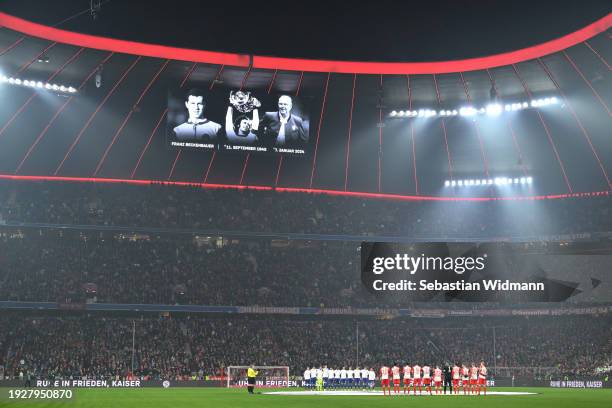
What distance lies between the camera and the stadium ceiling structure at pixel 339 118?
43.6 metres

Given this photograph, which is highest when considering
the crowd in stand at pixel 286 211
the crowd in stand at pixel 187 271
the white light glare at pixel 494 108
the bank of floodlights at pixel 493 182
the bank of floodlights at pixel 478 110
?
the bank of floodlights at pixel 478 110

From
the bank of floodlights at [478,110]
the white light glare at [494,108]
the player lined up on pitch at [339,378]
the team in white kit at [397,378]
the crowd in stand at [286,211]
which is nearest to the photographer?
the team in white kit at [397,378]

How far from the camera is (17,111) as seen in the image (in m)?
47.8

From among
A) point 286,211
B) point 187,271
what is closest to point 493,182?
point 286,211

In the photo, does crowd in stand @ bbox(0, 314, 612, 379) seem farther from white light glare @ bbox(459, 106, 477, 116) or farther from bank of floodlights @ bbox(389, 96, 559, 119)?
white light glare @ bbox(459, 106, 477, 116)

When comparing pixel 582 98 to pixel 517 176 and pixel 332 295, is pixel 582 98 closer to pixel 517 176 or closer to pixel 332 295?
pixel 517 176

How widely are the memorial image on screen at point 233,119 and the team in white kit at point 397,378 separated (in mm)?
13206

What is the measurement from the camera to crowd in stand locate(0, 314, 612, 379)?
5012cm

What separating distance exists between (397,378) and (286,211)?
2640 centimetres

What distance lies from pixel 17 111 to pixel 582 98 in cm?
3564

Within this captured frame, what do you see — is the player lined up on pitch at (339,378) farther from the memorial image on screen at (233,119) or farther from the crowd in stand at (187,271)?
the crowd in stand at (187,271)

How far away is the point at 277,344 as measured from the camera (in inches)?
2196

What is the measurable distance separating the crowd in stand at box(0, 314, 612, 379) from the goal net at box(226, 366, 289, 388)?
6.92ft

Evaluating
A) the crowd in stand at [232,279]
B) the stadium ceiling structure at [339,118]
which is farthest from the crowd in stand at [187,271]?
the stadium ceiling structure at [339,118]
